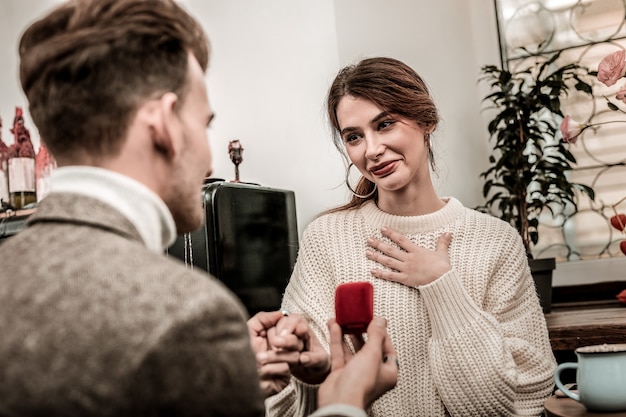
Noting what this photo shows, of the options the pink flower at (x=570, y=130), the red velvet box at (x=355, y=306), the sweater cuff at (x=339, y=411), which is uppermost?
the pink flower at (x=570, y=130)

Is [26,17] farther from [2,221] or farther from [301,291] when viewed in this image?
[301,291]

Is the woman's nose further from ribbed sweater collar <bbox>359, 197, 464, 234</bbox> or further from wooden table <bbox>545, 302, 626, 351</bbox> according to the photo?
wooden table <bbox>545, 302, 626, 351</bbox>

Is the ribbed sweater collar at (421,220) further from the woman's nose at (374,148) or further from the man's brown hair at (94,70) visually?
the man's brown hair at (94,70)

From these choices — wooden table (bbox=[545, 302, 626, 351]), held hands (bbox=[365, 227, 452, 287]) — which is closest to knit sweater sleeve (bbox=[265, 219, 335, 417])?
held hands (bbox=[365, 227, 452, 287])

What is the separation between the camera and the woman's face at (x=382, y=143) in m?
1.72

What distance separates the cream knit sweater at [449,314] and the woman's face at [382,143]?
0.14m

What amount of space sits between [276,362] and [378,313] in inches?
21.8

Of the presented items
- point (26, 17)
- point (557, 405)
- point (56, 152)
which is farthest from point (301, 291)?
point (26, 17)

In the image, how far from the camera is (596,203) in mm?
2873

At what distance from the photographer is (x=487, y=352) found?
1.57 meters

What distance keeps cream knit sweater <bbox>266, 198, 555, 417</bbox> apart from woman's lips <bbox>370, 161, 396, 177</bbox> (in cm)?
15

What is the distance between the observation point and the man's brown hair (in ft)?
2.38

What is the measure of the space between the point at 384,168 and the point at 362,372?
0.82m

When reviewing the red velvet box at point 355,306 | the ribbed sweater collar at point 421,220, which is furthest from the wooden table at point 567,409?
the ribbed sweater collar at point 421,220
